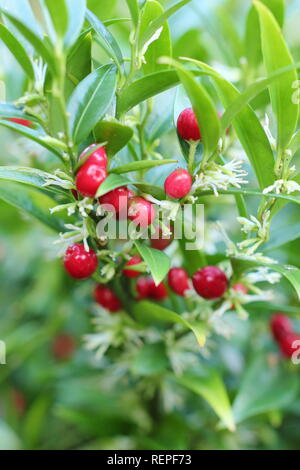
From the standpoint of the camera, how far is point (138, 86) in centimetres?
66

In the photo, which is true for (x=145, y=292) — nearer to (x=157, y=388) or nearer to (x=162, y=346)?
(x=162, y=346)

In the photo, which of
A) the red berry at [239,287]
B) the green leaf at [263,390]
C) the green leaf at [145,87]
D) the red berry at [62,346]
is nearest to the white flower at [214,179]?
the green leaf at [145,87]

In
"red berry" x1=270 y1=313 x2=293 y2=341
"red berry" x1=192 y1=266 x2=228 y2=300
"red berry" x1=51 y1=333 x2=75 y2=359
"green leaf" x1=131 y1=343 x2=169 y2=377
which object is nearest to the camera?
"red berry" x1=192 y1=266 x2=228 y2=300

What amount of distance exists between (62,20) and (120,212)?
0.24m

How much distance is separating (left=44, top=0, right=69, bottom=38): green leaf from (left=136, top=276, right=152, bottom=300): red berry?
0.50m

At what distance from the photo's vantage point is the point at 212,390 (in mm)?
925

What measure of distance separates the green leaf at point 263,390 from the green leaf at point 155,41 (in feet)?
2.22

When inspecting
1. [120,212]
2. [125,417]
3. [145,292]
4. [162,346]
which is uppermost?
[120,212]

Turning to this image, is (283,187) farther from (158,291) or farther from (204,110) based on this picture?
(158,291)

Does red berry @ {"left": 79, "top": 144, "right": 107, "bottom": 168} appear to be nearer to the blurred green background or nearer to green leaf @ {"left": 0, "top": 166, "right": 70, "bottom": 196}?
green leaf @ {"left": 0, "top": 166, "right": 70, "bottom": 196}

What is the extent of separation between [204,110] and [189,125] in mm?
57

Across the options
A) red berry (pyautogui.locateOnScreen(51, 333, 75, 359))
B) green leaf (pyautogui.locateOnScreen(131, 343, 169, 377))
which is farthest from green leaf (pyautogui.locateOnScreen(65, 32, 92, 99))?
red berry (pyautogui.locateOnScreen(51, 333, 75, 359))

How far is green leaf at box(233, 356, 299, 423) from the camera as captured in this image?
1022mm

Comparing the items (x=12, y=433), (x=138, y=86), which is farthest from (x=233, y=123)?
(x=12, y=433)
